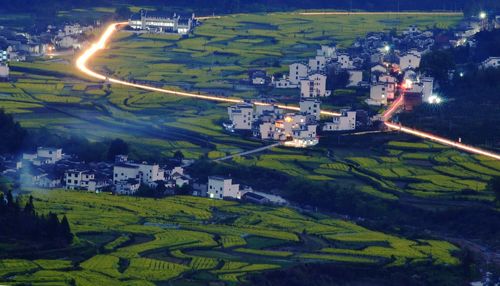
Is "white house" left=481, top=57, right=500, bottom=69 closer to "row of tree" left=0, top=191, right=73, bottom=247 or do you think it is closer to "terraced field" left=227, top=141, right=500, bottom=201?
"terraced field" left=227, top=141, right=500, bottom=201

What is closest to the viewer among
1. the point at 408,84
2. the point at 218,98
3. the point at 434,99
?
the point at 434,99

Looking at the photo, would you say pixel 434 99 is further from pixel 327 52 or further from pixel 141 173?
pixel 141 173

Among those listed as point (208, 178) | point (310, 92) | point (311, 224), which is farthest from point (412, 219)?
point (310, 92)

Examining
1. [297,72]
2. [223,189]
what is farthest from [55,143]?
[297,72]

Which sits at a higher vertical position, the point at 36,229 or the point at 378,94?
the point at 378,94

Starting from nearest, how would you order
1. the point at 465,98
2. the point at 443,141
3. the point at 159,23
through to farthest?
the point at 443,141
the point at 465,98
the point at 159,23

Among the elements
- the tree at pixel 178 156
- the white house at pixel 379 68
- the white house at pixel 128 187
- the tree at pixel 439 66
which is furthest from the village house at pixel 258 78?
the white house at pixel 128 187

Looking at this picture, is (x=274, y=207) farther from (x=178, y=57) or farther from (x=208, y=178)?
(x=178, y=57)

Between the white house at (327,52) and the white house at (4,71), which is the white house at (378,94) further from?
Result: the white house at (4,71)
